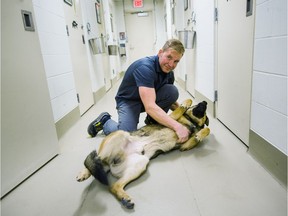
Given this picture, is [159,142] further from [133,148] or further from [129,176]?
[129,176]

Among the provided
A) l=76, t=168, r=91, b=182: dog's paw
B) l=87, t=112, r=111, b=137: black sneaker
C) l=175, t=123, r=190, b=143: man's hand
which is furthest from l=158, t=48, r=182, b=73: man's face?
l=76, t=168, r=91, b=182: dog's paw

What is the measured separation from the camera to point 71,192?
51.0 inches

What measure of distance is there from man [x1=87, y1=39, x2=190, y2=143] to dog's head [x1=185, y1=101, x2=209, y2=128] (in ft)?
0.50

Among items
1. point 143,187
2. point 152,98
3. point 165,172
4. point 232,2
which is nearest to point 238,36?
point 232,2

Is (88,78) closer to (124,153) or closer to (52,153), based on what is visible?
(52,153)

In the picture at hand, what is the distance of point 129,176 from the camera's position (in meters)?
1.32

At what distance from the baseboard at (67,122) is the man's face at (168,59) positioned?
1168 mm

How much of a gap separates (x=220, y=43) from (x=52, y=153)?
6.07 feet

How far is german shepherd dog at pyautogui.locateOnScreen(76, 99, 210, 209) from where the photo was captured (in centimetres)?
119

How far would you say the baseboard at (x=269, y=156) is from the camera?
119 centimetres

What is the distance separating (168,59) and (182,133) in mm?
569

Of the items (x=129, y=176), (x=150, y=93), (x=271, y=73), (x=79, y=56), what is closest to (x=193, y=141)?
(x=150, y=93)

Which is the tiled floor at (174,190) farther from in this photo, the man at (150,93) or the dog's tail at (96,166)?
the man at (150,93)

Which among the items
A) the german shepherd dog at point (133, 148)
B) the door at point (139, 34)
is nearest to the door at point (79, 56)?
the german shepherd dog at point (133, 148)
